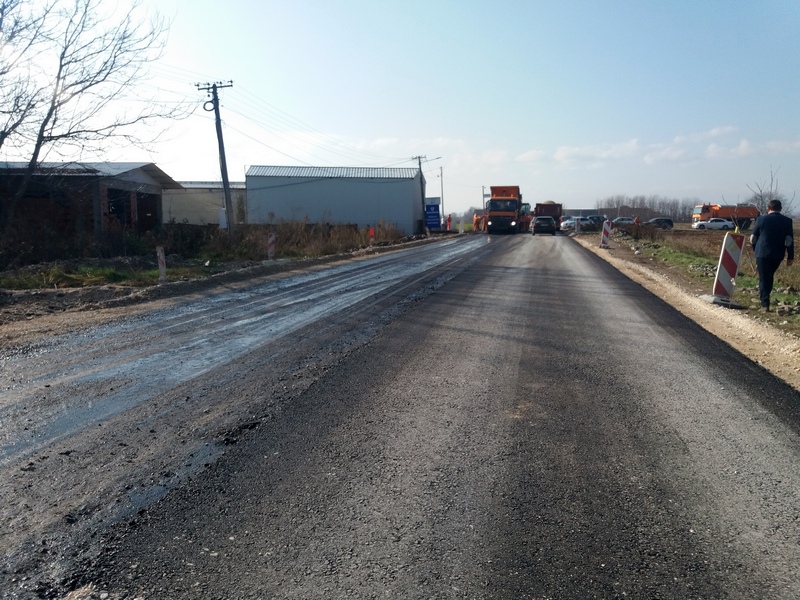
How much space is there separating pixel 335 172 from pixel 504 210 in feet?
54.1

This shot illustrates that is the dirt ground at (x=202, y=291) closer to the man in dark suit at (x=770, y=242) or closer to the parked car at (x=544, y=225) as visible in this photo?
the man in dark suit at (x=770, y=242)

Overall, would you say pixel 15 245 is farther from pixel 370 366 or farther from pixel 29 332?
pixel 370 366

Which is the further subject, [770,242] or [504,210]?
[504,210]

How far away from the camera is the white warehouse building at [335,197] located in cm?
5872

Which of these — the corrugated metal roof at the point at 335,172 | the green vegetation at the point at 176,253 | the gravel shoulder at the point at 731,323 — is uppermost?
the corrugated metal roof at the point at 335,172

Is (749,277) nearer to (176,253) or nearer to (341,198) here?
(176,253)

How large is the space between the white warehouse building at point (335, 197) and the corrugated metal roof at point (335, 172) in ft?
0.30

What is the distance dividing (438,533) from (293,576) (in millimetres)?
866

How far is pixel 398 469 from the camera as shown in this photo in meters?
4.78

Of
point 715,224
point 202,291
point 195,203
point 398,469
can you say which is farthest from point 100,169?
point 715,224

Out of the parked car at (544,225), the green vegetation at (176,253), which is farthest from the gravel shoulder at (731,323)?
the parked car at (544,225)

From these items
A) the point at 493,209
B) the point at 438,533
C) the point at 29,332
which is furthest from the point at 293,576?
the point at 493,209

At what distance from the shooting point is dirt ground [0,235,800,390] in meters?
9.10

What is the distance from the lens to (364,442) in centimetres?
532
